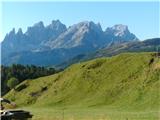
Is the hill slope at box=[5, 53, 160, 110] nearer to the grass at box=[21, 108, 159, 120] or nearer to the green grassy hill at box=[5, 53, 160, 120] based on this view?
the green grassy hill at box=[5, 53, 160, 120]

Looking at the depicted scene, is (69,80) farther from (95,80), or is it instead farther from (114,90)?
(114,90)

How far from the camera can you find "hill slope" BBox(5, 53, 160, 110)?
319ft

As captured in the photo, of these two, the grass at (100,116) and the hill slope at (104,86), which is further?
the hill slope at (104,86)

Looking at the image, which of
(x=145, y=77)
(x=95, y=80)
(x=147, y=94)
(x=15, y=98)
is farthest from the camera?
(x=15, y=98)

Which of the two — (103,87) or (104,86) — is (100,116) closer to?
(103,87)

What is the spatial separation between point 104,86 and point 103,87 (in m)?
0.48

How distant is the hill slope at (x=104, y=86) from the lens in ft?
319

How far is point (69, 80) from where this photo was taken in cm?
12412

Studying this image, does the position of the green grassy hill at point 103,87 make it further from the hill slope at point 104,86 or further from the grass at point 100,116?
the grass at point 100,116

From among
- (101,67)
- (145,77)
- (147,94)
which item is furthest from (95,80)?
(147,94)

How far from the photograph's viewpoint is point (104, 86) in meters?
112

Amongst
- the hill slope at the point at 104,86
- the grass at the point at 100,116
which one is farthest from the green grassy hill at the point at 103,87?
the grass at the point at 100,116

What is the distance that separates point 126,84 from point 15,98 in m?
42.7

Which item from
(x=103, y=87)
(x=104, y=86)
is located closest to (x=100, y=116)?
(x=103, y=87)
